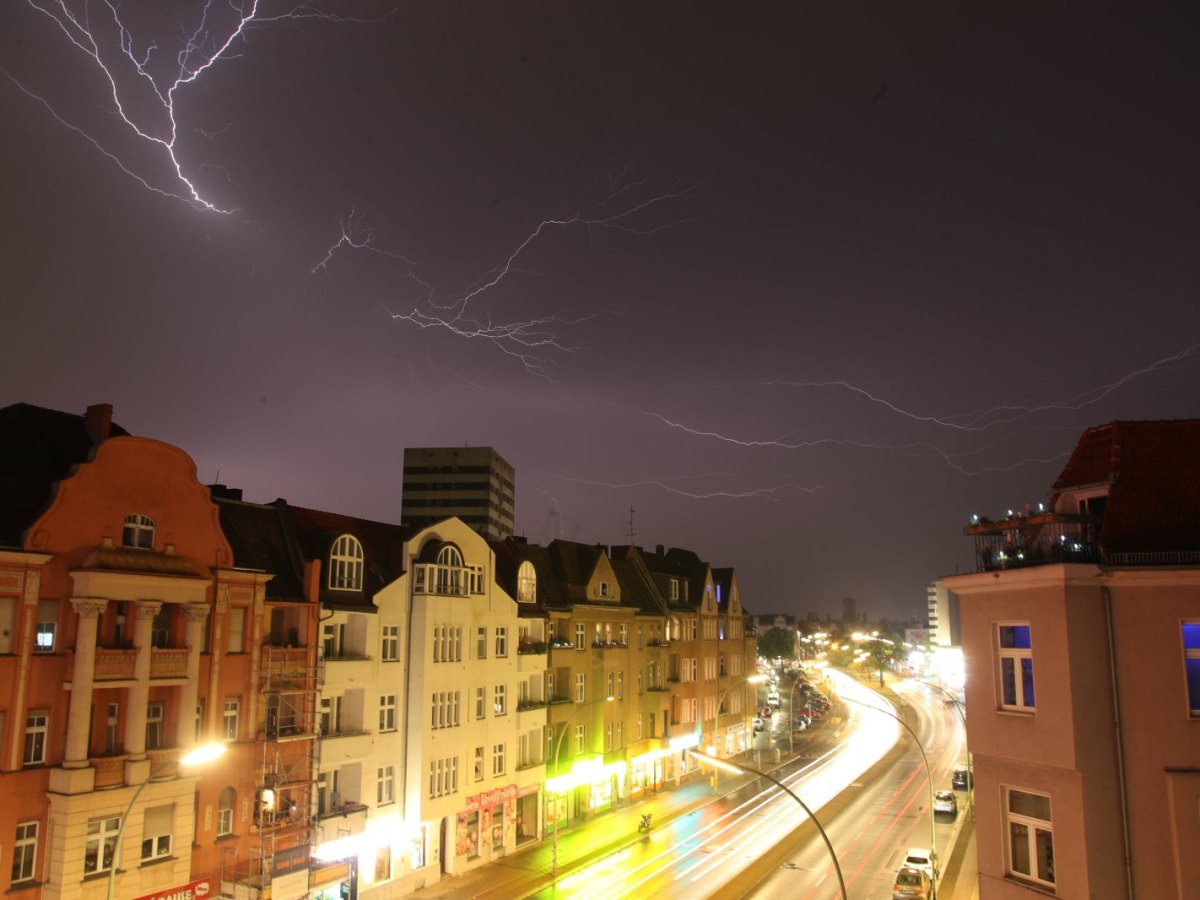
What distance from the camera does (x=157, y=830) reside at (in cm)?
3077

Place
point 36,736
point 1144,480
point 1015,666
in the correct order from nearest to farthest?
point 1015,666 → point 1144,480 → point 36,736

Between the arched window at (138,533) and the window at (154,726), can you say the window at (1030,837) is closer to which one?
the window at (154,726)

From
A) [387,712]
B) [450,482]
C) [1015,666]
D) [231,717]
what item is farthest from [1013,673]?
[450,482]

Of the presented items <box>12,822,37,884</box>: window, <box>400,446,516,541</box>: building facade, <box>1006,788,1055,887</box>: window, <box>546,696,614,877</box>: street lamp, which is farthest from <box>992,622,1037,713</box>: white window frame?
<box>400,446,516,541</box>: building facade

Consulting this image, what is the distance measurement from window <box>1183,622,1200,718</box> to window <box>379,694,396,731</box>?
32.9m

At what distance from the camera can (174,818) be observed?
31156mm

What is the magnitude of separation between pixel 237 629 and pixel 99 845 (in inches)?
339

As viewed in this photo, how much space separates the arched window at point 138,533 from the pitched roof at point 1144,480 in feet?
94.7

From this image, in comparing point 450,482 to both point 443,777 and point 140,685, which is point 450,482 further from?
point 140,685

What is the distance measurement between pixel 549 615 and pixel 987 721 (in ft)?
125

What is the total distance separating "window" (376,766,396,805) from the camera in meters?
40.9

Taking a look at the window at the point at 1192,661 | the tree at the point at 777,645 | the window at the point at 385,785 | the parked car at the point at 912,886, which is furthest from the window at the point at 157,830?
the tree at the point at 777,645

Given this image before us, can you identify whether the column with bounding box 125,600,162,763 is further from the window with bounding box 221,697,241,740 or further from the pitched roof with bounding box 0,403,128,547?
the pitched roof with bounding box 0,403,128,547

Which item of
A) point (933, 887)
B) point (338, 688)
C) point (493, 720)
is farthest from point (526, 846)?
point (933, 887)
